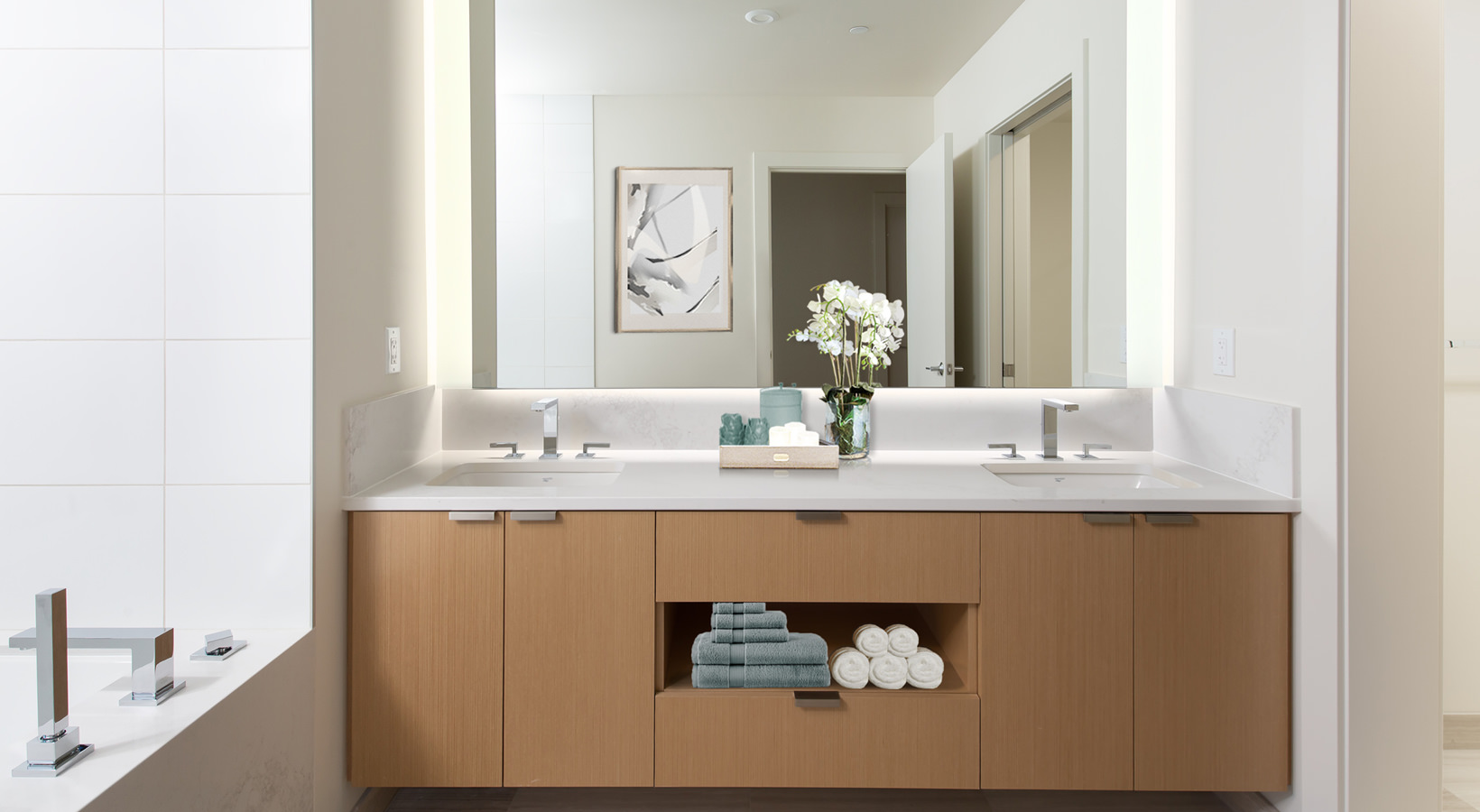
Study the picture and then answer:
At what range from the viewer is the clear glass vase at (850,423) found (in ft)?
7.64

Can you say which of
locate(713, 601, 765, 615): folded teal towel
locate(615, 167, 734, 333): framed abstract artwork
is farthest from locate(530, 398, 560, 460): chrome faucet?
locate(713, 601, 765, 615): folded teal towel

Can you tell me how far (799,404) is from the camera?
2406 millimetres

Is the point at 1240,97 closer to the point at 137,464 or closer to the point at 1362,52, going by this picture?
the point at 1362,52

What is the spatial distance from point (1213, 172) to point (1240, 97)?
186 mm

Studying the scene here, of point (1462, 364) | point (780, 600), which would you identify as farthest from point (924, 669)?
point (1462, 364)

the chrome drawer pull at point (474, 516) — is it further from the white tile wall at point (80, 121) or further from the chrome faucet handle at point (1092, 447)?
the chrome faucet handle at point (1092, 447)

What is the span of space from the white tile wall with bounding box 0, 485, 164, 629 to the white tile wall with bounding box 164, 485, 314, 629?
0.04m

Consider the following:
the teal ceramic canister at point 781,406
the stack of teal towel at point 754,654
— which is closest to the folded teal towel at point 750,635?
the stack of teal towel at point 754,654

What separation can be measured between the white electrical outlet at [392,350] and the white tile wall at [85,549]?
0.57 meters

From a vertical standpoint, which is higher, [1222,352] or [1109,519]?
[1222,352]

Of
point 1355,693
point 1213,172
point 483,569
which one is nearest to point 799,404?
point 483,569

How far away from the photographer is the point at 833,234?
7.89 ft

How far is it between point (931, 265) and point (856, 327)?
A: 267mm

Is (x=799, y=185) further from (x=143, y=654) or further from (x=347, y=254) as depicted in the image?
(x=143, y=654)
